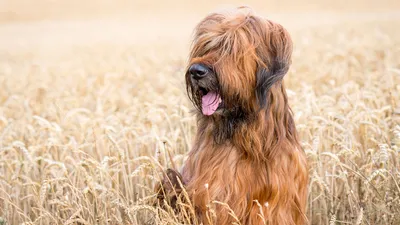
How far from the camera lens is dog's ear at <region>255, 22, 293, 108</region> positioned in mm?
4004

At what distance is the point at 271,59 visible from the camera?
4.12 meters

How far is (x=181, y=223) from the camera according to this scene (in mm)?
4219

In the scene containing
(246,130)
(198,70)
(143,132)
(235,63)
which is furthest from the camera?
(143,132)

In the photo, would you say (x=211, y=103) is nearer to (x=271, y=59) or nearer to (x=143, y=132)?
(x=271, y=59)

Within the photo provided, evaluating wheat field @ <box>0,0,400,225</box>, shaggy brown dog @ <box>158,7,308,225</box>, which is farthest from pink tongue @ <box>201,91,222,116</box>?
wheat field @ <box>0,0,400,225</box>

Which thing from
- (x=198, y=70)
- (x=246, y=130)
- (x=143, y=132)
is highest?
(x=198, y=70)

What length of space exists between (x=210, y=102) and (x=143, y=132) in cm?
232

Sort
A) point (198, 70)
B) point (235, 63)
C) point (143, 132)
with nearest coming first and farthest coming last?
1. point (198, 70)
2. point (235, 63)
3. point (143, 132)

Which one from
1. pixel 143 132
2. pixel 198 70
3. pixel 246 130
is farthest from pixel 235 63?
pixel 143 132

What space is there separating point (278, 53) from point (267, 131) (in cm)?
57

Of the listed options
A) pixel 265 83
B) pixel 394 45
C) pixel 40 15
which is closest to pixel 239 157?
pixel 265 83

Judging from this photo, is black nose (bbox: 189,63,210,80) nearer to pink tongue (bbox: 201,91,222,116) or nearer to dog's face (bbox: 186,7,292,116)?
dog's face (bbox: 186,7,292,116)

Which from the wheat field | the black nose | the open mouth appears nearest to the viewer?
the black nose

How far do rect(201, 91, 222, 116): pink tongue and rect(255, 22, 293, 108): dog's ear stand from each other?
0.95ft
